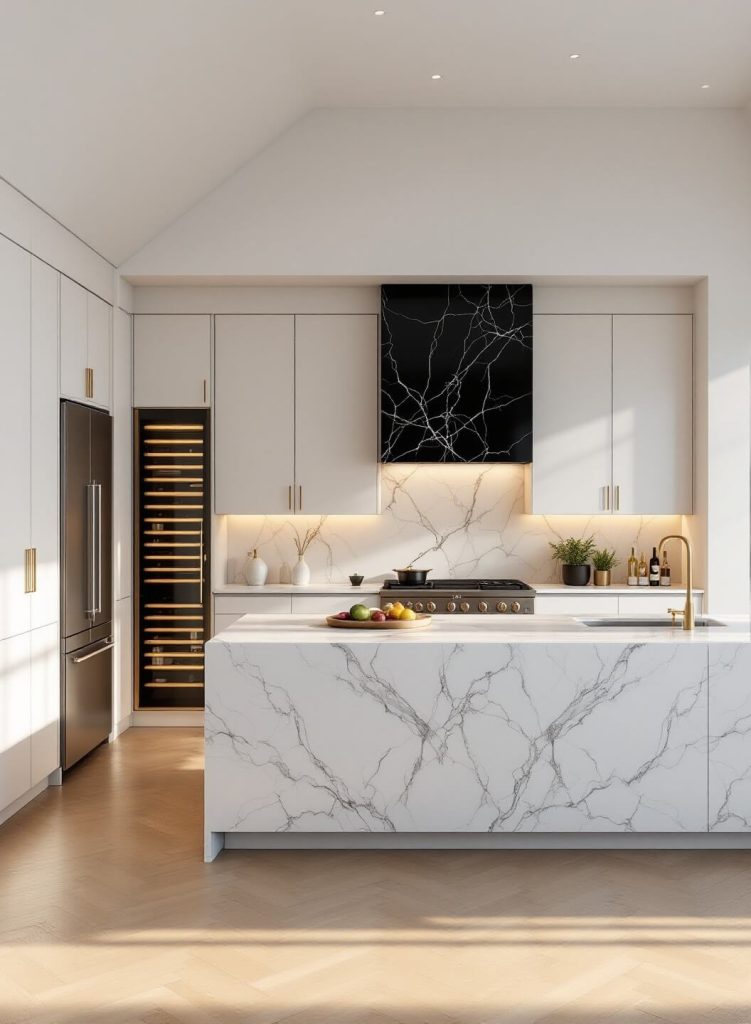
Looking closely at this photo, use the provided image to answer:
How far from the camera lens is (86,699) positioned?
527 centimetres

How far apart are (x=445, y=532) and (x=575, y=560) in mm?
898

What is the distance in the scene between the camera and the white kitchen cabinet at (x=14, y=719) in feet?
13.8

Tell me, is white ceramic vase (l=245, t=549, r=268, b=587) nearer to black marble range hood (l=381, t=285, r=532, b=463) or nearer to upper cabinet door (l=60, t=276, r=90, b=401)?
black marble range hood (l=381, t=285, r=532, b=463)

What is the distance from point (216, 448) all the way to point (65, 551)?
157 centimetres

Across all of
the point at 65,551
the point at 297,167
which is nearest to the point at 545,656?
the point at 65,551

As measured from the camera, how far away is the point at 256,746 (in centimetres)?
375

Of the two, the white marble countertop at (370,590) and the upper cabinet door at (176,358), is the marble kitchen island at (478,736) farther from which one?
the upper cabinet door at (176,358)

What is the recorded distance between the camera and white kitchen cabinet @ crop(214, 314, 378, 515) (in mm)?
6250

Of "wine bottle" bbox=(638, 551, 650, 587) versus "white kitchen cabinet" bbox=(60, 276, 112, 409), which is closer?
"white kitchen cabinet" bbox=(60, 276, 112, 409)

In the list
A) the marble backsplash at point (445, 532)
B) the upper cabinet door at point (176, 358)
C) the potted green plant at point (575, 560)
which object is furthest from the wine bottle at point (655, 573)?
the upper cabinet door at point (176, 358)

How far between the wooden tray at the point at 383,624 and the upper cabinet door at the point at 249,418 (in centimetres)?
223

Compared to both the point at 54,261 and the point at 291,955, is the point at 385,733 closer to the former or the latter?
the point at 291,955

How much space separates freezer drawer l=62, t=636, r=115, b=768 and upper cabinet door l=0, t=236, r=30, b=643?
680 millimetres

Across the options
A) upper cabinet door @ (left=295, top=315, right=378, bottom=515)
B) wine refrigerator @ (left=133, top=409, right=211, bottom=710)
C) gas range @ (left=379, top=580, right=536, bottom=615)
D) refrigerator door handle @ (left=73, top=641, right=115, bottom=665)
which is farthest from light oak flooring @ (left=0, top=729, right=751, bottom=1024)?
upper cabinet door @ (left=295, top=315, right=378, bottom=515)
